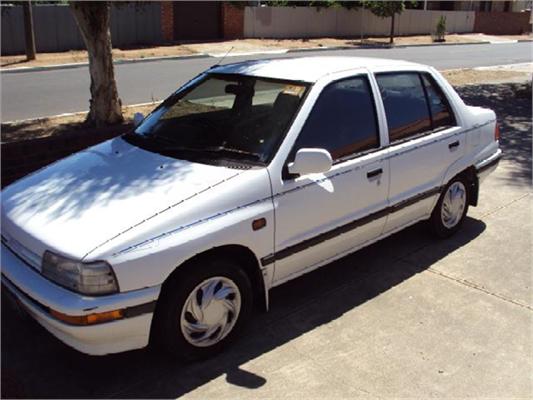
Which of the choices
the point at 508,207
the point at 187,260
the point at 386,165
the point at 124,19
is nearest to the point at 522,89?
→ the point at 508,207

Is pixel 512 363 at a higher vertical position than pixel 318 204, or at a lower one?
lower

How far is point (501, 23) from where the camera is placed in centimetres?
4762

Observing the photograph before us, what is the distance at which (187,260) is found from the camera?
320 cm

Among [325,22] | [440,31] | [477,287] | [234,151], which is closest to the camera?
[234,151]

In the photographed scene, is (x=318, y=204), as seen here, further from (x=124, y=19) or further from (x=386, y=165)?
(x=124, y=19)

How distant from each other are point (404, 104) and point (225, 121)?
1566 mm

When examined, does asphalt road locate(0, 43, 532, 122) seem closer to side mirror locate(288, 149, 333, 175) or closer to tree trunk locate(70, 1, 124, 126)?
tree trunk locate(70, 1, 124, 126)

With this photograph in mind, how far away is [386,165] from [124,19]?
23520 millimetres

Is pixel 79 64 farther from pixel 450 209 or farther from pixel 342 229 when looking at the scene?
pixel 342 229

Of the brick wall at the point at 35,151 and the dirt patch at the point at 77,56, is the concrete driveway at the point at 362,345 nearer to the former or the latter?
the brick wall at the point at 35,151

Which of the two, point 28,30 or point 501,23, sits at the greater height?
point 501,23

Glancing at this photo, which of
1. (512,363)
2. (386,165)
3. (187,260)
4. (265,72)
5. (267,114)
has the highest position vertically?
(265,72)

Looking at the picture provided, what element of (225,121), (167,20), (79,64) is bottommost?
(79,64)

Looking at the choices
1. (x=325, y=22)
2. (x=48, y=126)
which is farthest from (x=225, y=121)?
(x=325, y=22)
